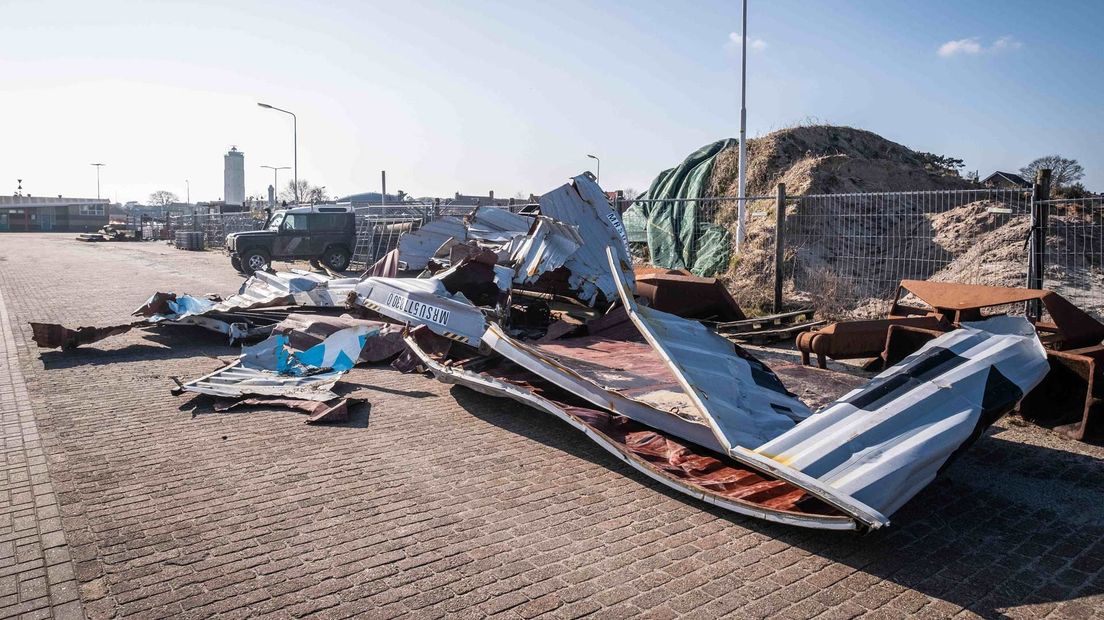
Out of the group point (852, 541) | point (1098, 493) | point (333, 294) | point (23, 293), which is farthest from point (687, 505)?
point (23, 293)

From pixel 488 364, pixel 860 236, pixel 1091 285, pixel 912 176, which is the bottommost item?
pixel 488 364

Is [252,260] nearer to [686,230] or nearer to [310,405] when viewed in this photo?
[686,230]

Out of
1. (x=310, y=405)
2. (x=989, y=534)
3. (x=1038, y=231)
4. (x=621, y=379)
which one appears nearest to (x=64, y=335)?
(x=310, y=405)

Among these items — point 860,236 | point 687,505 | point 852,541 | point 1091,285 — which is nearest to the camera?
point 852,541

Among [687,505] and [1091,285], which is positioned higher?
[1091,285]

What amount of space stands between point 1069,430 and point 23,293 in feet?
64.4

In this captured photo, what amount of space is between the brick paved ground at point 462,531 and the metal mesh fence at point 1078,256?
203 inches

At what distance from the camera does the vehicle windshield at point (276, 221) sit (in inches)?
914

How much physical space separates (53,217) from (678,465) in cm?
9407

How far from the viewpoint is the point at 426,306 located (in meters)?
8.11

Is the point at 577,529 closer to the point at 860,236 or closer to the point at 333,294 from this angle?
the point at 333,294

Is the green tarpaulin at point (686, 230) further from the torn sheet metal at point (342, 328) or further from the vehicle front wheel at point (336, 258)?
the vehicle front wheel at point (336, 258)

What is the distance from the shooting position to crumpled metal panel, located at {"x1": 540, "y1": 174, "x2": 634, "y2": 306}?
8.95 m

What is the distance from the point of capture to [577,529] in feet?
13.5
